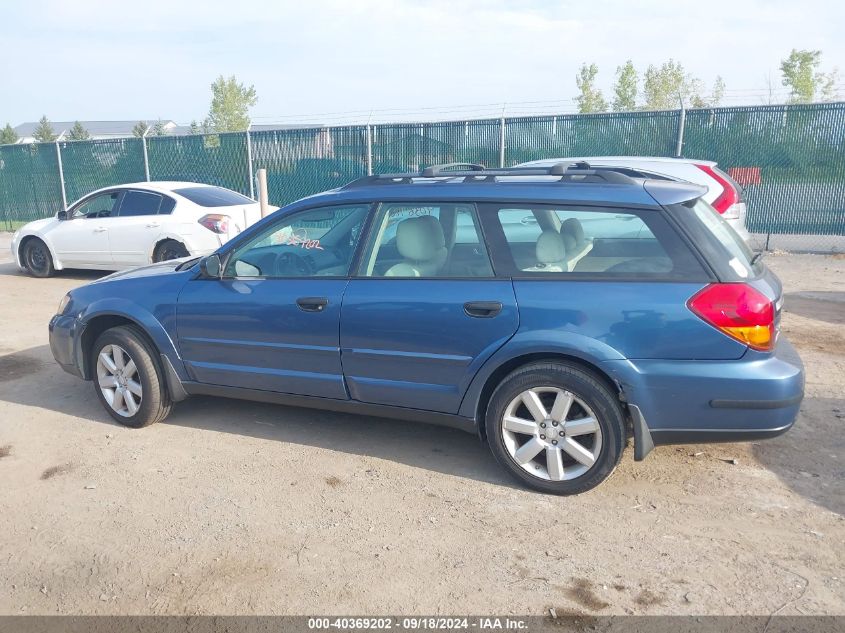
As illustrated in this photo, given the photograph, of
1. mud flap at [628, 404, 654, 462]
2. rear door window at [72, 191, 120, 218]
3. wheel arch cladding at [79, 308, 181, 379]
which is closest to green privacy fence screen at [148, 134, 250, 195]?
rear door window at [72, 191, 120, 218]

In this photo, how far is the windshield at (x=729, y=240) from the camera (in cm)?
381

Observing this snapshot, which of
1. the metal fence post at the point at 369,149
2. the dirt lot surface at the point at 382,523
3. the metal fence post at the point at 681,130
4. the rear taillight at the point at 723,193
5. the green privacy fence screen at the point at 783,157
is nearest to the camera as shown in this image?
the dirt lot surface at the point at 382,523

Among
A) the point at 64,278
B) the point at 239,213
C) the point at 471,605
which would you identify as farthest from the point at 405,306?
the point at 64,278

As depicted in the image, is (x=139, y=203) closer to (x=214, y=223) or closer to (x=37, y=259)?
(x=214, y=223)

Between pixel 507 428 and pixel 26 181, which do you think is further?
pixel 26 181

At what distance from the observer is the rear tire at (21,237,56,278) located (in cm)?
1148

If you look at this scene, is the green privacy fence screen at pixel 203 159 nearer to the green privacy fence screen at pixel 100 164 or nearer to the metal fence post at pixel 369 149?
the green privacy fence screen at pixel 100 164

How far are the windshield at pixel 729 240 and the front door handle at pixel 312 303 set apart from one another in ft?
6.99

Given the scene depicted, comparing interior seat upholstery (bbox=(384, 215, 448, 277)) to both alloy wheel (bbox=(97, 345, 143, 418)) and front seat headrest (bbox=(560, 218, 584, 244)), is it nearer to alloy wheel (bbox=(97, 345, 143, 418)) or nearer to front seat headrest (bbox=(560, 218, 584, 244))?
front seat headrest (bbox=(560, 218, 584, 244))

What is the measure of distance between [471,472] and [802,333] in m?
4.53

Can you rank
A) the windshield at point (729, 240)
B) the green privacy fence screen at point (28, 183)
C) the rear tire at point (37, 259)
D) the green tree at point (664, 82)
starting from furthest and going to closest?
the green tree at point (664, 82) → the green privacy fence screen at point (28, 183) → the rear tire at point (37, 259) → the windshield at point (729, 240)

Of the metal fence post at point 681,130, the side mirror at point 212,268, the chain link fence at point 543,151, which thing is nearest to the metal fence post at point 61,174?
the chain link fence at point 543,151

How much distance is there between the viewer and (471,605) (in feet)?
10.1

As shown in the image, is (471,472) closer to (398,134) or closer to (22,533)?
(22,533)
